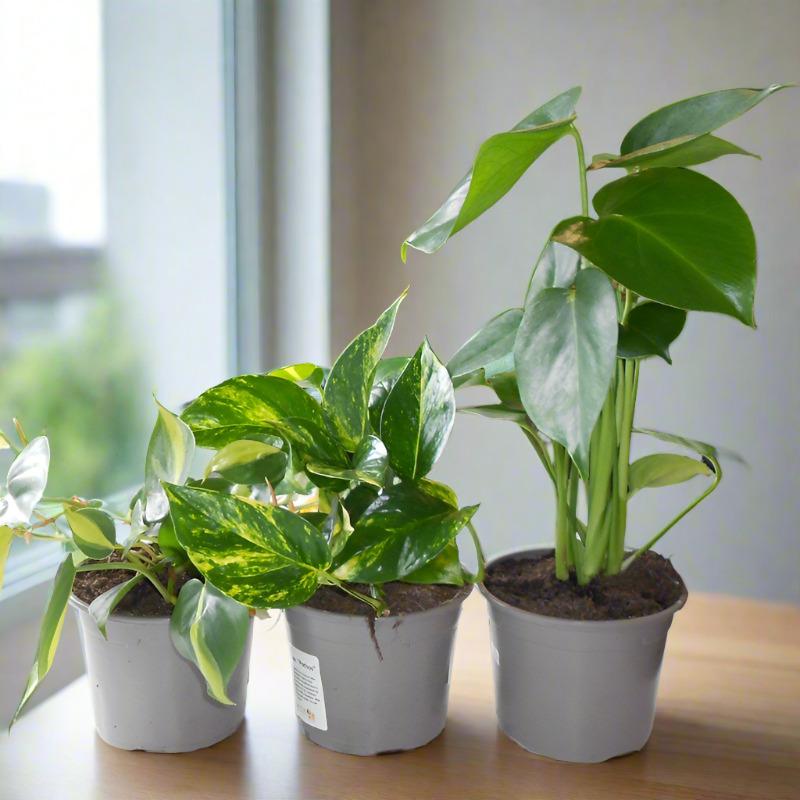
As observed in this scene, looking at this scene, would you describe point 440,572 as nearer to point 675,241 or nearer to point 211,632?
point 211,632

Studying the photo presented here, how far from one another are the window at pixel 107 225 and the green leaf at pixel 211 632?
39 cm

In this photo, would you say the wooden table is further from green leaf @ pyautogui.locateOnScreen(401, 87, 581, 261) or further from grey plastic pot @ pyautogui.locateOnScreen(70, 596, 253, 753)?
green leaf @ pyautogui.locateOnScreen(401, 87, 581, 261)

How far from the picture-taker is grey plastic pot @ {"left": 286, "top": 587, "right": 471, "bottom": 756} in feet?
2.27

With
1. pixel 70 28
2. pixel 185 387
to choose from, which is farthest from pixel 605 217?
pixel 185 387

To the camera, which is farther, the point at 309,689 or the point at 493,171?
the point at 309,689

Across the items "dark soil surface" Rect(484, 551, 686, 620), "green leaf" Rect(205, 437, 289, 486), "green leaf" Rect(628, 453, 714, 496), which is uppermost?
"green leaf" Rect(205, 437, 289, 486)

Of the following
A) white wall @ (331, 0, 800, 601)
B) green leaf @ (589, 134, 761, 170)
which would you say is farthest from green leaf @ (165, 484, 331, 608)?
white wall @ (331, 0, 800, 601)

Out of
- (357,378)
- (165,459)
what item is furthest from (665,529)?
(165,459)

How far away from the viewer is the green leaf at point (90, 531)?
24.9 inches

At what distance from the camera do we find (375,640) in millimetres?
685

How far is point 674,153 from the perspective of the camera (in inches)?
23.7

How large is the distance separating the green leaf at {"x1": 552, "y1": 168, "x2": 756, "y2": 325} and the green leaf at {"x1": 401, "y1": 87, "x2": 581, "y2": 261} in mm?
50

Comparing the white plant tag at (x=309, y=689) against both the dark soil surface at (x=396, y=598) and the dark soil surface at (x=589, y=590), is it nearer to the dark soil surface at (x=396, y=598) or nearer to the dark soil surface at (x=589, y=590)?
the dark soil surface at (x=396, y=598)

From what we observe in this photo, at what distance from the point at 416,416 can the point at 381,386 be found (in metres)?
0.08
